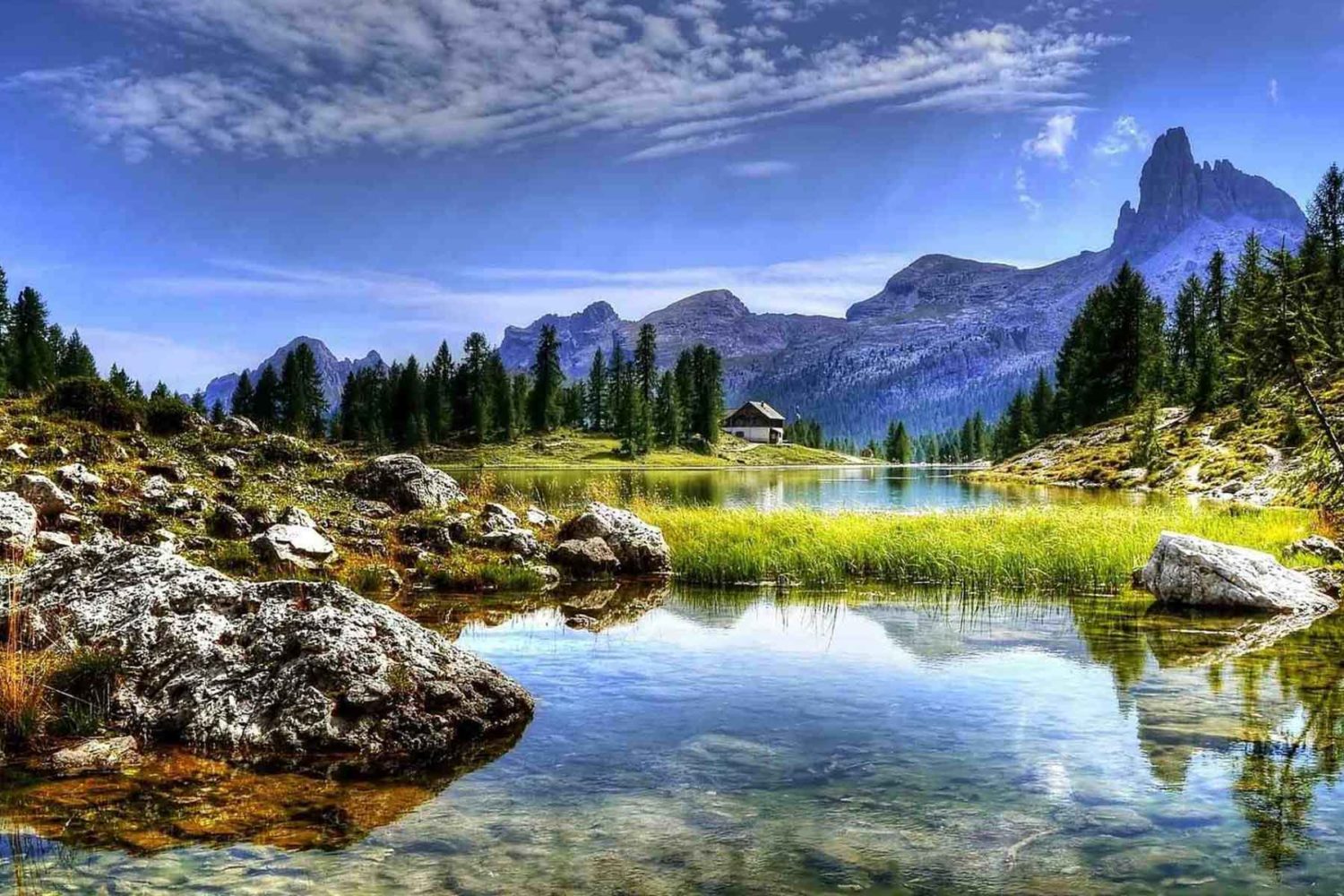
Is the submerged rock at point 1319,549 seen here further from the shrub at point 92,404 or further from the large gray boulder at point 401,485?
the shrub at point 92,404

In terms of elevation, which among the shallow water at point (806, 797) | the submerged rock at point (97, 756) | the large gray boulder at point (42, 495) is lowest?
the shallow water at point (806, 797)

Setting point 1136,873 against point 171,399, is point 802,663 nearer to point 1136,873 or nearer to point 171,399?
point 1136,873

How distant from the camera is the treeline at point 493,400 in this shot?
149 metres

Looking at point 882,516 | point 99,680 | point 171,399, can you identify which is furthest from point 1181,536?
point 171,399

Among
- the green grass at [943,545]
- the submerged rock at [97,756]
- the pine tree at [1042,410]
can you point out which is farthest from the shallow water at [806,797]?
the pine tree at [1042,410]

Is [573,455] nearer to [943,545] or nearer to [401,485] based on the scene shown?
[401,485]

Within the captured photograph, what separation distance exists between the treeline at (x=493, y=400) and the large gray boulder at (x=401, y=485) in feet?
379

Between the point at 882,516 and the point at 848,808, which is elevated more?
the point at 882,516

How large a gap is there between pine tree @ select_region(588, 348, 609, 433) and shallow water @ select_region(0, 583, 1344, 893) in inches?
6351

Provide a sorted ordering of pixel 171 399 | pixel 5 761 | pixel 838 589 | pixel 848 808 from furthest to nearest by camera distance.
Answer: pixel 171 399, pixel 838 589, pixel 5 761, pixel 848 808

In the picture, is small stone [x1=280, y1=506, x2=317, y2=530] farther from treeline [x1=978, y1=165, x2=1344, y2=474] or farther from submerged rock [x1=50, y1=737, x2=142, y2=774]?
treeline [x1=978, y1=165, x2=1344, y2=474]

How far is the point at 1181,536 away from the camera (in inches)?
909

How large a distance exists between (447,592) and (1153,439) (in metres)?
76.7

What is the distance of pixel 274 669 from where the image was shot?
11297 mm
